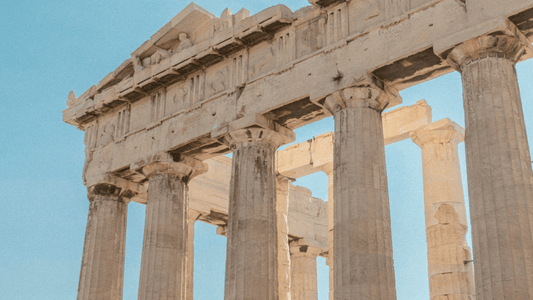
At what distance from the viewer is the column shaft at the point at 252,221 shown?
70.6 ft

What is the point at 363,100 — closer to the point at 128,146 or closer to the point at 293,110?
the point at 293,110

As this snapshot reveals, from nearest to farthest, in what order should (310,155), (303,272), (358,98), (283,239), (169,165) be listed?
1. (358,98)
2. (169,165)
3. (283,239)
4. (310,155)
5. (303,272)

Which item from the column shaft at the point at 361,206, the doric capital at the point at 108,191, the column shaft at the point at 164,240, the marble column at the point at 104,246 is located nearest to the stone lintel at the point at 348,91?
the column shaft at the point at 361,206

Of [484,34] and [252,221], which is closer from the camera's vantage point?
[484,34]

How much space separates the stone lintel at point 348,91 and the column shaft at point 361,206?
10cm

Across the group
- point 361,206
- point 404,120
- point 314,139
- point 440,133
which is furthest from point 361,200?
point 314,139

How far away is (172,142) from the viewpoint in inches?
1015

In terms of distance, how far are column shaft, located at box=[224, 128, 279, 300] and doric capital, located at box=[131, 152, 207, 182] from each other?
3.15 meters

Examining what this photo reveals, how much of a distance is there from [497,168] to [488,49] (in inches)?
129

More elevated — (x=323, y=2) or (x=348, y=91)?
(x=323, y=2)

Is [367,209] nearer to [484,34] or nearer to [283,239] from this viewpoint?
[484,34]

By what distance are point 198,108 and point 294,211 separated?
42.4 ft

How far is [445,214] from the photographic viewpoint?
26.4m

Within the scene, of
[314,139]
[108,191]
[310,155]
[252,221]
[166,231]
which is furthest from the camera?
[314,139]
